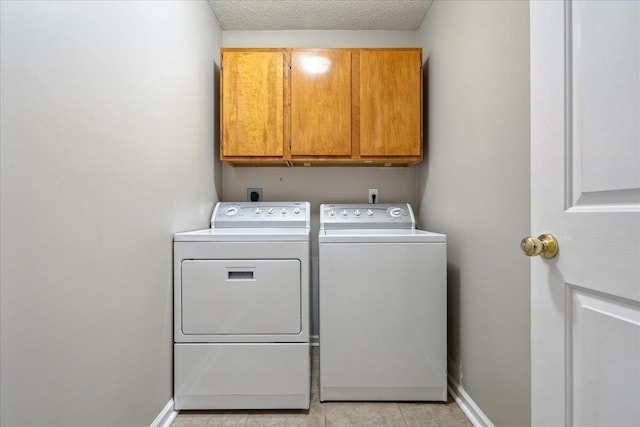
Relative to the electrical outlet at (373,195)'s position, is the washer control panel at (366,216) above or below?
below

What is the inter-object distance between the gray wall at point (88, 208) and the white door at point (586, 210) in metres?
1.23

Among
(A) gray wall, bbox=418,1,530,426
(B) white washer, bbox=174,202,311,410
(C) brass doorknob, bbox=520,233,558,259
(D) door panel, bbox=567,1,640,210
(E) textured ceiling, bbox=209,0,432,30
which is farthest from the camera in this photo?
(E) textured ceiling, bbox=209,0,432,30

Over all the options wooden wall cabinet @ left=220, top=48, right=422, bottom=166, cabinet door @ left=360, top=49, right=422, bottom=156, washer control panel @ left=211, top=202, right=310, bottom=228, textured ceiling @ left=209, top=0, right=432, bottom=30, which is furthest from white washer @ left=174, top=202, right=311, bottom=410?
textured ceiling @ left=209, top=0, right=432, bottom=30

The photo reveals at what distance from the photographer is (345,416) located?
1.57 m

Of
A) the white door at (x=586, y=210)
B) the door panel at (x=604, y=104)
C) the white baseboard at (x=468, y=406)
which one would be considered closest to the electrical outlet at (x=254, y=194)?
the white baseboard at (x=468, y=406)

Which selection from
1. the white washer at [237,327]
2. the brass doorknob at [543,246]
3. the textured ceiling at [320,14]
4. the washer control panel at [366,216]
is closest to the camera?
the brass doorknob at [543,246]

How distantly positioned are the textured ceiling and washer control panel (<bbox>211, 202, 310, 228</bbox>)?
1268 millimetres

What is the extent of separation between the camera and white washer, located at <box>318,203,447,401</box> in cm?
163

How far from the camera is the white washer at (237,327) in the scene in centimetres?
159

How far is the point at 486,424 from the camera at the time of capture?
1399mm

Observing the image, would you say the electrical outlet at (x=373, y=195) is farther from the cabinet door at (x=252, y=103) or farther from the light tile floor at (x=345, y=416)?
the light tile floor at (x=345, y=416)

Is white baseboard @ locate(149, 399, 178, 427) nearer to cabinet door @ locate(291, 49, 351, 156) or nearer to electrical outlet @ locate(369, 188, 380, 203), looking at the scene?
cabinet door @ locate(291, 49, 351, 156)

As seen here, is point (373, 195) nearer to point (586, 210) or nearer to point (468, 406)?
point (468, 406)

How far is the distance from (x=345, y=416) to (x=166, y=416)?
84 centimetres
